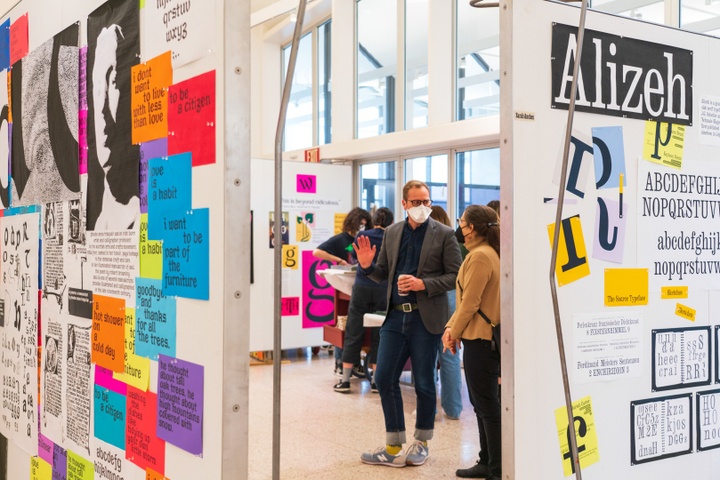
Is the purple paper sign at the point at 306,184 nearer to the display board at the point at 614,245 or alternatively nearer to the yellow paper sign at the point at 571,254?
the display board at the point at 614,245

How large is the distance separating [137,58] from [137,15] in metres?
0.11

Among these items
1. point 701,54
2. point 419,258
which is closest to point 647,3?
point 419,258

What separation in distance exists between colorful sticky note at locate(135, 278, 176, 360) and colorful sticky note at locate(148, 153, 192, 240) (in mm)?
142

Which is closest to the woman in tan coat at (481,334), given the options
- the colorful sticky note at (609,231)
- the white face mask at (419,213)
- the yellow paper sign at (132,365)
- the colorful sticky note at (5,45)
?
the white face mask at (419,213)

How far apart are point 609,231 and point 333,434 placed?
3132 mm

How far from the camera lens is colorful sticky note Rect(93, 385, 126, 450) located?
2.14m

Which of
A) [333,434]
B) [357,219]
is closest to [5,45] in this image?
[333,434]

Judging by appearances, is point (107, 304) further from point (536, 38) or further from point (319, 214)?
point (319, 214)

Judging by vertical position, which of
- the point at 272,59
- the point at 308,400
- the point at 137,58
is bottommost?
the point at 308,400

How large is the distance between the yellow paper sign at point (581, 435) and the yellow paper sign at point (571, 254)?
40 centimetres

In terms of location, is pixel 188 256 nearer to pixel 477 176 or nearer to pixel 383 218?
pixel 383 218

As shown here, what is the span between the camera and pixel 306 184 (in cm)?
845

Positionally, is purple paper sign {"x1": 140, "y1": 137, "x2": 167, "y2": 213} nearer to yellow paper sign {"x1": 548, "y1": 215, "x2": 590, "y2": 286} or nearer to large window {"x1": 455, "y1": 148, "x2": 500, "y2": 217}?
yellow paper sign {"x1": 548, "y1": 215, "x2": 590, "y2": 286}

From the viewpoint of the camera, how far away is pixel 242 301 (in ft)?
5.46
